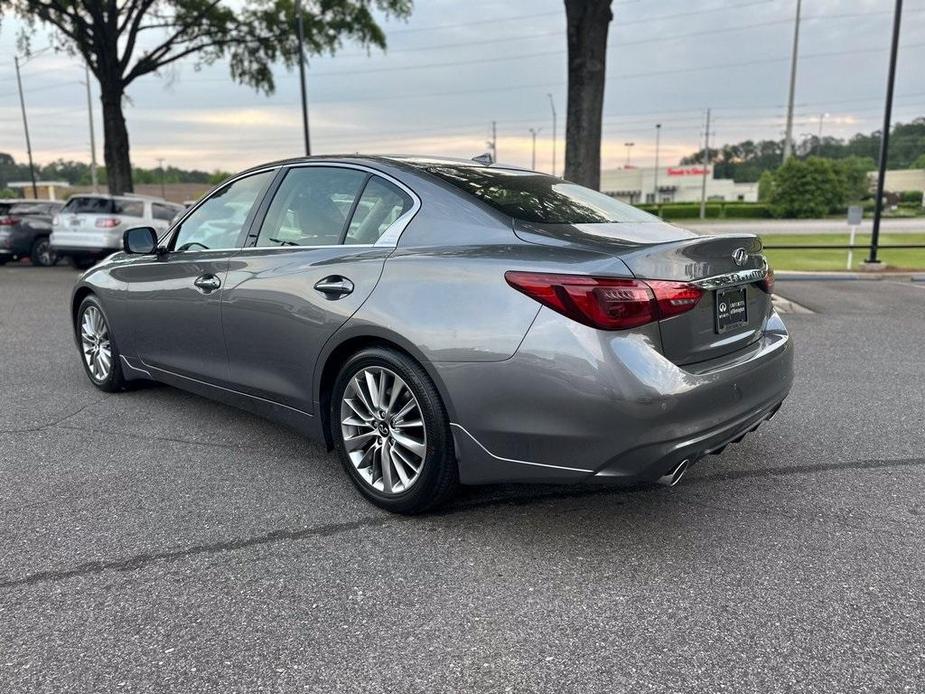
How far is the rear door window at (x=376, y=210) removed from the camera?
337cm

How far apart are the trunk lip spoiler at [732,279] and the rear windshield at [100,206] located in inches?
544

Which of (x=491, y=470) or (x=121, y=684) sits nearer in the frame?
(x=121, y=684)

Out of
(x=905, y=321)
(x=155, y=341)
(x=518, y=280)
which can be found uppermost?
(x=518, y=280)

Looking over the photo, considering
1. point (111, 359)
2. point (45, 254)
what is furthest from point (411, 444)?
point (45, 254)

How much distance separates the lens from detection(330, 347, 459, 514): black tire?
302cm

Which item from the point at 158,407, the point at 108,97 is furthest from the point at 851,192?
the point at 158,407

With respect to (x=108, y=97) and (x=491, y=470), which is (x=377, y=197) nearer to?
(x=491, y=470)

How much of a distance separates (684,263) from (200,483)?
8.43ft

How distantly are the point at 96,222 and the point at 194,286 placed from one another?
1150cm

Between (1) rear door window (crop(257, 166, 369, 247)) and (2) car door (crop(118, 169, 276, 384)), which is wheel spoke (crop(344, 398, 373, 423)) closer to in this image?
(1) rear door window (crop(257, 166, 369, 247))

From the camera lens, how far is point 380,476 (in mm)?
3361

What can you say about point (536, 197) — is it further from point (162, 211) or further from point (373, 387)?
point (162, 211)

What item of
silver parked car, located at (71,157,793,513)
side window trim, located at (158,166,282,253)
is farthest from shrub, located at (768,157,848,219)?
side window trim, located at (158,166,282,253)

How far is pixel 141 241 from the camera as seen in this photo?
472 cm
